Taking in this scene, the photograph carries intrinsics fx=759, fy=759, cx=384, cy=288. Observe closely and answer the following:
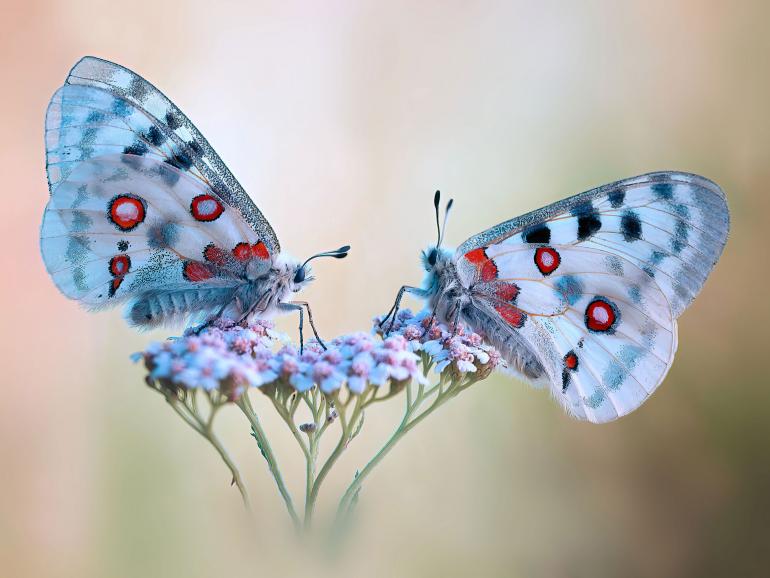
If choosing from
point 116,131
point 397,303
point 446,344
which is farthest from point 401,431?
point 116,131

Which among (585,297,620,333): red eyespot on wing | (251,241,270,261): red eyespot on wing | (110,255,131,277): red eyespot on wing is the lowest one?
(585,297,620,333): red eyespot on wing

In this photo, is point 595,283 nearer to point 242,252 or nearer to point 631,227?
point 631,227

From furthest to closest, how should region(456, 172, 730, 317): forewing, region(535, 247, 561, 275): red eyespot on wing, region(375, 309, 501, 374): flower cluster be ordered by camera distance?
region(535, 247, 561, 275): red eyespot on wing, region(456, 172, 730, 317): forewing, region(375, 309, 501, 374): flower cluster

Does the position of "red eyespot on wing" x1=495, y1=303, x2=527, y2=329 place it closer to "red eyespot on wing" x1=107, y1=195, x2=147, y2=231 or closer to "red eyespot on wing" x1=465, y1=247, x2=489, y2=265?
"red eyespot on wing" x1=465, y1=247, x2=489, y2=265

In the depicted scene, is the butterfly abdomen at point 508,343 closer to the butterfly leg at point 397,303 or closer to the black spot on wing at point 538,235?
the butterfly leg at point 397,303

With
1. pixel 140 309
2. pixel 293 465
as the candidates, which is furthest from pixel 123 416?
pixel 140 309

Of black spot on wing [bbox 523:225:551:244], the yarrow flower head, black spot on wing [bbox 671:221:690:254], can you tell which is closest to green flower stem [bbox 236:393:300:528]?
the yarrow flower head
